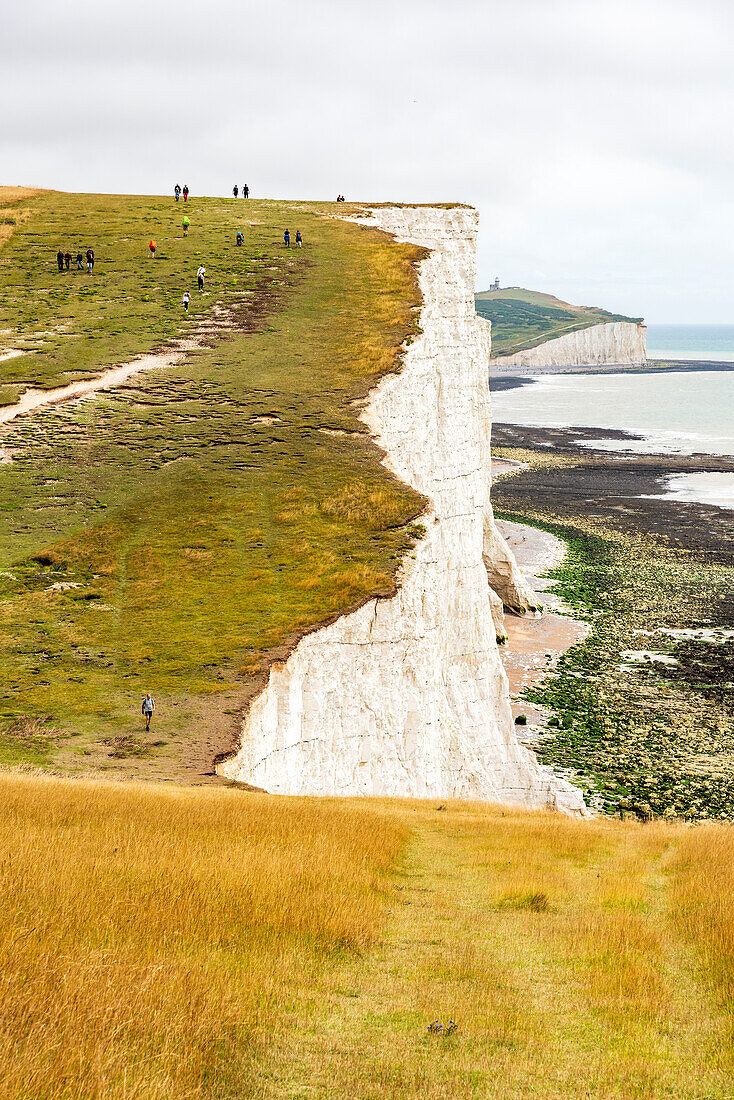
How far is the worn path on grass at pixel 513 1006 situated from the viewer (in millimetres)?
6547

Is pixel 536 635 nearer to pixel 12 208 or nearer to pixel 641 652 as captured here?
pixel 641 652

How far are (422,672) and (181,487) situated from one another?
12554 mm

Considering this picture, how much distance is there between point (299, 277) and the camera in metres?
56.2

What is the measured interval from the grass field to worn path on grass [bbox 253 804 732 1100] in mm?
25

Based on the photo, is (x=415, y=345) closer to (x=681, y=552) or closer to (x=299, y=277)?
(x=299, y=277)

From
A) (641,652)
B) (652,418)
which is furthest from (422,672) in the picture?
(652,418)

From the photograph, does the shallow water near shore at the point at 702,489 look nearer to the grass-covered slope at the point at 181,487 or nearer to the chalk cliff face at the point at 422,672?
the grass-covered slope at the point at 181,487

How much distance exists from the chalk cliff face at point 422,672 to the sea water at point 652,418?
49119 mm

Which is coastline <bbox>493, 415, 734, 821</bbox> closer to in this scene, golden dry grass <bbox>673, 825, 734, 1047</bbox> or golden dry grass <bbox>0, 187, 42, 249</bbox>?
golden dry grass <bbox>673, 825, 734, 1047</bbox>

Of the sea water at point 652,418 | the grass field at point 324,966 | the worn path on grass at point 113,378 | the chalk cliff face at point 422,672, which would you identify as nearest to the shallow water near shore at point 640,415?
the sea water at point 652,418

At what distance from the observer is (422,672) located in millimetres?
27422

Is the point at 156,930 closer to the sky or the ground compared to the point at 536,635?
closer to the sky

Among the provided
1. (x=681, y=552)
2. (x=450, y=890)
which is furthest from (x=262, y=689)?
(x=681, y=552)

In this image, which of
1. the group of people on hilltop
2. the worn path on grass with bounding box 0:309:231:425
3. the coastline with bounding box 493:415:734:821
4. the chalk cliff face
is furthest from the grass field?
the group of people on hilltop
